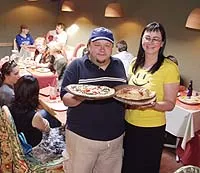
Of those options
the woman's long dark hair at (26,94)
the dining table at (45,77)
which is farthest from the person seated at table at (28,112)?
the dining table at (45,77)

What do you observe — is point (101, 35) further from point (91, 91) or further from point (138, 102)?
point (138, 102)

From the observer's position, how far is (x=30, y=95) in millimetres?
2398

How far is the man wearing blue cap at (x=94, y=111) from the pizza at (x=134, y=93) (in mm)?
74

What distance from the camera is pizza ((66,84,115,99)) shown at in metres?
1.77

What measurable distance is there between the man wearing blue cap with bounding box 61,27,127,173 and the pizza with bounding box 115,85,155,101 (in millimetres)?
74

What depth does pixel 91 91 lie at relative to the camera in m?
1.82

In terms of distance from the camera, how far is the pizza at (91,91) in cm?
177

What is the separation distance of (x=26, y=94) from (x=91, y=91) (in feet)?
2.51

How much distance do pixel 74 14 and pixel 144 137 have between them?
549 centimetres

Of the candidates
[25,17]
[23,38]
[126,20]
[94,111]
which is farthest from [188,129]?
[25,17]

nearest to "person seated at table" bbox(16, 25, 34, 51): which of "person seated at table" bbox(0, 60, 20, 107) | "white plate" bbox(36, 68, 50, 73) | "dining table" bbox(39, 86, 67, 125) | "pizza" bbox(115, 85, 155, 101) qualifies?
"white plate" bbox(36, 68, 50, 73)

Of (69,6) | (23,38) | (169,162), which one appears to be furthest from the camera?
(23,38)

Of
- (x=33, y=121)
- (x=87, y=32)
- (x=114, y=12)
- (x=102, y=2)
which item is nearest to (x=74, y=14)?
(x=87, y=32)

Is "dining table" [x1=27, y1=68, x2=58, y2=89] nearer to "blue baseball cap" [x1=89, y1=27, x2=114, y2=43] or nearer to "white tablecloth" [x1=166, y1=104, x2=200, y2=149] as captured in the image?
"white tablecloth" [x1=166, y1=104, x2=200, y2=149]
